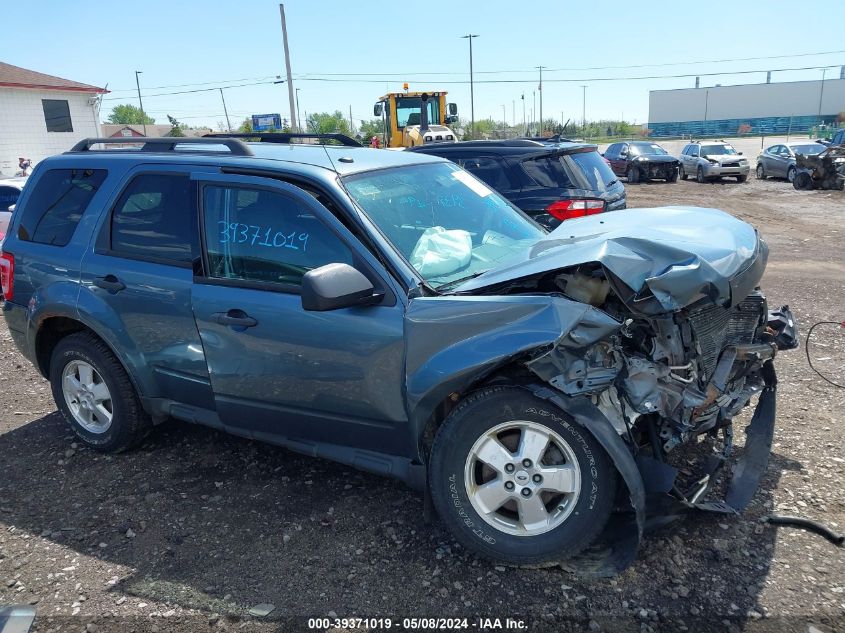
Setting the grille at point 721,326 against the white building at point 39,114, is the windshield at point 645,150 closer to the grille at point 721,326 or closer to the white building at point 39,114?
the white building at point 39,114

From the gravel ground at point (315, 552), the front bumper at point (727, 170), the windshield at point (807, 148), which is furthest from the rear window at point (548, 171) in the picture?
the windshield at point (807, 148)

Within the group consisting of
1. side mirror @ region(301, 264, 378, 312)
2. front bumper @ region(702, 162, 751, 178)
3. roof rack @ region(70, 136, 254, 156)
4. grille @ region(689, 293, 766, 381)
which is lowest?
front bumper @ region(702, 162, 751, 178)

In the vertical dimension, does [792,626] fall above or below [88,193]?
below

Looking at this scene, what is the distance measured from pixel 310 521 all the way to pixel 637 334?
191 cm

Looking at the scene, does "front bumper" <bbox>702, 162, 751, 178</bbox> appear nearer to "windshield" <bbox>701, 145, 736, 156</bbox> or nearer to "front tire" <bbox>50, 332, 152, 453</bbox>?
"windshield" <bbox>701, 145, 736, 156</bbox>

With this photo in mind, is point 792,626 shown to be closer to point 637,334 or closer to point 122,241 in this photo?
point 637,334

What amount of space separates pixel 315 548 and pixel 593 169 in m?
5.71

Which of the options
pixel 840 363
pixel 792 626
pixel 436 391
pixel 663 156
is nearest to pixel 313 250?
pixel 436 391

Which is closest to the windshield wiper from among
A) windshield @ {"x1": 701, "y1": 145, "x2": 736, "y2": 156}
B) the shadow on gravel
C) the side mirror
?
the side mirror

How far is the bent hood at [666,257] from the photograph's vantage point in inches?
112

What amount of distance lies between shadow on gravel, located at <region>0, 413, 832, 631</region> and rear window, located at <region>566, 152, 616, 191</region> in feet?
14.0

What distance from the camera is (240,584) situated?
3084 mm

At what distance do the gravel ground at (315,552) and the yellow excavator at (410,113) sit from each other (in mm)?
20949

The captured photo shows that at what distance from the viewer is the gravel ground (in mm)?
2842
